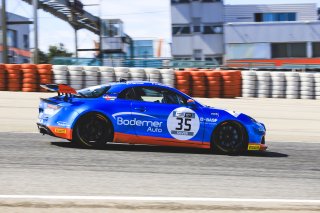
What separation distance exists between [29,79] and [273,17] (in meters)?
36.4

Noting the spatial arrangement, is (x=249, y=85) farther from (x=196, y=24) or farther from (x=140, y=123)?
(x=196, y=24)

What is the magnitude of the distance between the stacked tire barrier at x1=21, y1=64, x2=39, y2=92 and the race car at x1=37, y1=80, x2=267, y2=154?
11.1 meters

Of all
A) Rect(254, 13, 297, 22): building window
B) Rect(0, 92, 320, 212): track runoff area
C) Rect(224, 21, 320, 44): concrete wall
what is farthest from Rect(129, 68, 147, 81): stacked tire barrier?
Rect(254, 13, 297, 22): building window

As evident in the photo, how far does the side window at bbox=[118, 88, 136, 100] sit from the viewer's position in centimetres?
918

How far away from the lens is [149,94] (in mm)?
9305

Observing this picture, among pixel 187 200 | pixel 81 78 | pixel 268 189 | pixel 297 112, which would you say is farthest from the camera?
pixel 81 78

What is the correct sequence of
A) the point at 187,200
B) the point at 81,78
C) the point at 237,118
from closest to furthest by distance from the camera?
the point at 187,200, the point at 237,118, the point at 81,78

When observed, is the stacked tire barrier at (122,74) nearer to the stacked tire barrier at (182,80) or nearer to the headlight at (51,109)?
the stacked tire barrier at (182,80)

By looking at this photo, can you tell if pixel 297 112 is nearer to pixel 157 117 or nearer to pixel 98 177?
pixel 157 117

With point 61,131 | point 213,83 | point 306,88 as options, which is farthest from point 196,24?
point 61,131

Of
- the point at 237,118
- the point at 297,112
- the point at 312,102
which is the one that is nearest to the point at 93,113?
the point at 237,118

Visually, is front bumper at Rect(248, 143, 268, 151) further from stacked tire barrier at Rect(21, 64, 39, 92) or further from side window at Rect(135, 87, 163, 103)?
stacked tire barrier at Rect(21, 64, 39, 92)

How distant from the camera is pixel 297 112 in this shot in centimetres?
1867

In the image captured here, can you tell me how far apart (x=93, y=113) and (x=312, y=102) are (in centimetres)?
1446
